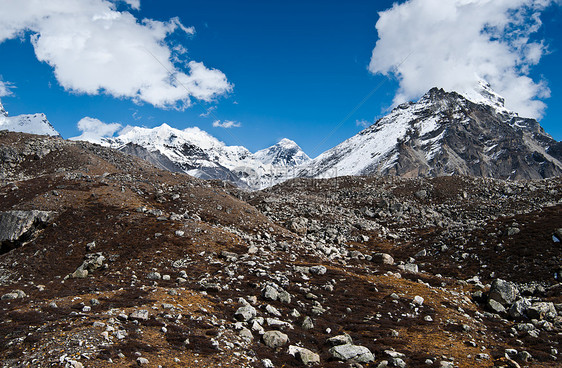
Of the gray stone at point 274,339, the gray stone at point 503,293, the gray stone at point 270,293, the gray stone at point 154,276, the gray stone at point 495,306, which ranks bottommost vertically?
the gray stone at point 274,339

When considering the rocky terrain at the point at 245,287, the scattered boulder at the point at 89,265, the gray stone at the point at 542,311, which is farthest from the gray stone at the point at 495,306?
the scattered boulder at the point at 89,265

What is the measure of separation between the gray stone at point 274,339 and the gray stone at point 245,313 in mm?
1615

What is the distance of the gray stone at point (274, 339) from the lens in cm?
1338

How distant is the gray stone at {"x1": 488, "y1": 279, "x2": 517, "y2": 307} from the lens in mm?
20820

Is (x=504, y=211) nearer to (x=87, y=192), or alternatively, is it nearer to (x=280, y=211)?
(x=280, y=211)

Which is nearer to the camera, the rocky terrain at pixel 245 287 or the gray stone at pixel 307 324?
the rocky terrain at pixel 245 287

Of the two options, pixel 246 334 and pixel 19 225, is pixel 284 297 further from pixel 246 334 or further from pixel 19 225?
pixel 19 225

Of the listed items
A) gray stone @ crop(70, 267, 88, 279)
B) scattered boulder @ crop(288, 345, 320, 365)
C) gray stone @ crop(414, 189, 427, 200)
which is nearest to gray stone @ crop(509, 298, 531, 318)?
scattered boulder @ crop(288, 345, 320, 365)

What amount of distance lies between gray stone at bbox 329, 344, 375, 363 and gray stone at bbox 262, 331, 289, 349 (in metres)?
2.02

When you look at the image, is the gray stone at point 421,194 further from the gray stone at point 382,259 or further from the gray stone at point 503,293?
the gray stone at point 503,293

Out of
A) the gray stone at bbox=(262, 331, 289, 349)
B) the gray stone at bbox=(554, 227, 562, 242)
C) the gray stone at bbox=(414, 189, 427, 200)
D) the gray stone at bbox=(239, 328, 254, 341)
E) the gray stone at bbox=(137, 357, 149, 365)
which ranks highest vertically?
the gray stone at bbox=(414, 189, 427, 200)

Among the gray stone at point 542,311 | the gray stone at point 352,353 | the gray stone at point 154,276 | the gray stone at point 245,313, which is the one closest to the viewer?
the gray stone at point 352,353

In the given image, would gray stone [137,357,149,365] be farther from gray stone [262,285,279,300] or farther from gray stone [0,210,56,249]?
gray stone [0,210,56,249]

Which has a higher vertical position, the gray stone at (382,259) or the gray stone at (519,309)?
the gray stone at (382,259)
